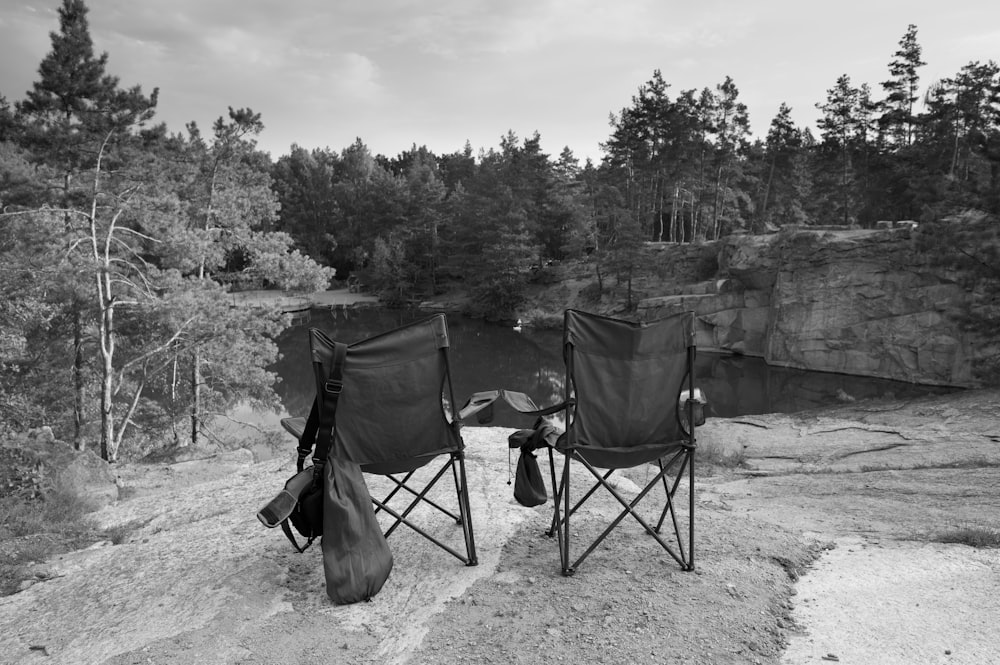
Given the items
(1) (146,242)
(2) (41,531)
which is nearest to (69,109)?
(1) (146,242)

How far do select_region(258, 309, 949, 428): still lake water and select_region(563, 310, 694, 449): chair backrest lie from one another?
1143 cm

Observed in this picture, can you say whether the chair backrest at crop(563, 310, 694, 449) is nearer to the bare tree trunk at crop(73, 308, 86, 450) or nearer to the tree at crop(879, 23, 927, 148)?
the bare tree trunk at crop(73, 308, 86, 450)

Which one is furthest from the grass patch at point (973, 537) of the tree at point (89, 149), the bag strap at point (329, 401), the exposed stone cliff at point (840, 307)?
the exposed stone cliff at point (840, 307)

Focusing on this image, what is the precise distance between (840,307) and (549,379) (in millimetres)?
12543

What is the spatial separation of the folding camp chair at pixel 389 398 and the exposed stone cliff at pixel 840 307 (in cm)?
2386

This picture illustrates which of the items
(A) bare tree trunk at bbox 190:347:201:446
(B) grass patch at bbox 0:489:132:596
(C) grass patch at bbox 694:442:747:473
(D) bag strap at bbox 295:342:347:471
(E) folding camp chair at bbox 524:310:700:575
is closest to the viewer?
(D) bag strap at bbox 295:342:347:471

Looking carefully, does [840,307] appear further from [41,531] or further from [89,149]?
[41,531]

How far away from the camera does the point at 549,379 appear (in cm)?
2548

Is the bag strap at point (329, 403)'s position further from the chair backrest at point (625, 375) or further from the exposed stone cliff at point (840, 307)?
the exposed stone cliff at point (840, 307)

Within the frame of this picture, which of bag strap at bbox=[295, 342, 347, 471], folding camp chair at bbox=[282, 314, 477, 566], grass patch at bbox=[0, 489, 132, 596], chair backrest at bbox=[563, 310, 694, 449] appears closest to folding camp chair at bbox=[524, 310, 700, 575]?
chair backrest at bbox=[563, 310, 694, 449]

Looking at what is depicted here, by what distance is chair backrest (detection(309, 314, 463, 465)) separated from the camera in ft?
11.5

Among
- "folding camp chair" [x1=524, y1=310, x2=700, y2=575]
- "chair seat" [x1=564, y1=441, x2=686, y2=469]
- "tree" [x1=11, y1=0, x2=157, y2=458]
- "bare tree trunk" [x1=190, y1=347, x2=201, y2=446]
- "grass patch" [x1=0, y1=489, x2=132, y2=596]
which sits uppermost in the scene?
"tree" [x1=11, y1=0, x2=157, y2=458]

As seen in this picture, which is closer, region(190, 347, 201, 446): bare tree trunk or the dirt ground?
the dirt ground

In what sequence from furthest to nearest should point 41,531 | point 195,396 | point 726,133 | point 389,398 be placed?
point 726,133 < point 195,396 < point 41,531 < point 389,398
